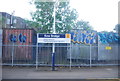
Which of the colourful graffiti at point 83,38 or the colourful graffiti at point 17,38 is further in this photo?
the colourful graffiti at point 83,38

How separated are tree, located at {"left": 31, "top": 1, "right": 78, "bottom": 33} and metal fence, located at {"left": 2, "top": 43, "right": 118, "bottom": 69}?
1.78 meters

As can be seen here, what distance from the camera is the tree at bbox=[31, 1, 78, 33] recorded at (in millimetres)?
15766

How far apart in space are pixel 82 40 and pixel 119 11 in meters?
4.18

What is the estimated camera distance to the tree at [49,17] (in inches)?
621

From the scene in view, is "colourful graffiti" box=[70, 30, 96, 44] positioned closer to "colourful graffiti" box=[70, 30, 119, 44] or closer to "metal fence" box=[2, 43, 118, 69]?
"colourful graffiti" box=[70, 30, 119, 44]

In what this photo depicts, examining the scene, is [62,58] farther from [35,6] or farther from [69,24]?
[35,6]

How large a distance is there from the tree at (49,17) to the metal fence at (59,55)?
5.83 feet

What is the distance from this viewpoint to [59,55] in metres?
14.6

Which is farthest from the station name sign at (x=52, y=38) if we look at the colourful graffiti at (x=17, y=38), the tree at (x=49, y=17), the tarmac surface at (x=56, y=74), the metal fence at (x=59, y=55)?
the tree at (x=49, y=17)

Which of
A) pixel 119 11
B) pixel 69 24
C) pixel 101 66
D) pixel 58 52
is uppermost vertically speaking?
pixel 119 11

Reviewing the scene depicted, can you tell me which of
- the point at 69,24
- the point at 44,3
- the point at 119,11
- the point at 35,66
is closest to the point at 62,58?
the point at 35,66

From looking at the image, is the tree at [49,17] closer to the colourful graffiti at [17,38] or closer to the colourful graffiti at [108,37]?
the colourful graffiti at [17,38]

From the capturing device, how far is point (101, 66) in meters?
14.7

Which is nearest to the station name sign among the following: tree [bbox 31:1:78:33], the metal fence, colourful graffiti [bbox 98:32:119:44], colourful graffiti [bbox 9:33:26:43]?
the metal fence
